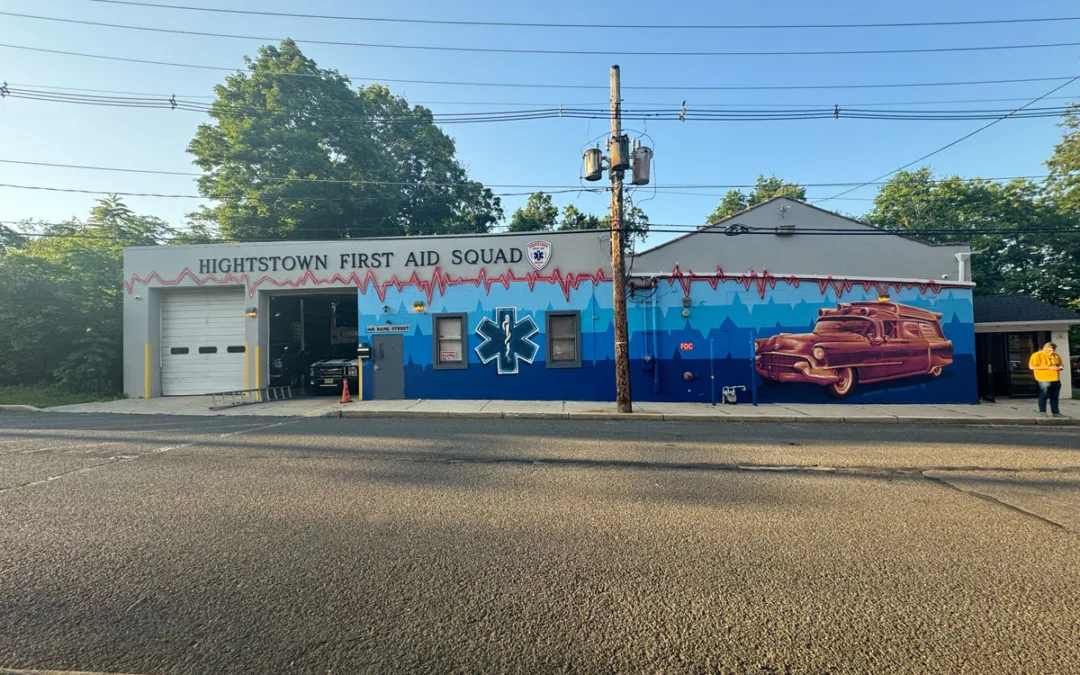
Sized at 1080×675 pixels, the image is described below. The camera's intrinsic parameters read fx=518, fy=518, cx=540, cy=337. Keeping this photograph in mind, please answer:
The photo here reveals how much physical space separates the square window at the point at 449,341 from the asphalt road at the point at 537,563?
Result: 28.6ft

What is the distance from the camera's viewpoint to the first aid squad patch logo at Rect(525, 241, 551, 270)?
1597cm

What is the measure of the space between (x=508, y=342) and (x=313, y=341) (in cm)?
843

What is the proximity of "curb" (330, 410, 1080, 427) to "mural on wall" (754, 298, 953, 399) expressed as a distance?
3.14 meters

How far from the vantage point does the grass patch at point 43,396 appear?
15.1 meters

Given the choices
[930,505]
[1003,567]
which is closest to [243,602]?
[1003,567]

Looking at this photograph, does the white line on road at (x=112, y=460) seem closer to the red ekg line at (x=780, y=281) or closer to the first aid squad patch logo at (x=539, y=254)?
the first aid squad patch logo at (x=539, y=254)

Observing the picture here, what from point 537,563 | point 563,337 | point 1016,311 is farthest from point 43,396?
point 1016,311

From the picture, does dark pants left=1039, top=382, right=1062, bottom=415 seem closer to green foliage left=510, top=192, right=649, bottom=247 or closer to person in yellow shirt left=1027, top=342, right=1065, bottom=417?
person in yellow shirt left=1027, top=342, right=1065, bottom=417

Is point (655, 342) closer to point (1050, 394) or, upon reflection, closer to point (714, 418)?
point (714, 418)

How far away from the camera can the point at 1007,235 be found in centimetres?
2630

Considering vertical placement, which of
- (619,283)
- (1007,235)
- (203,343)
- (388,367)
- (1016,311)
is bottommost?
(388,367)

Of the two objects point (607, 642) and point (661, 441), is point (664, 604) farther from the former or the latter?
point (661, 441)

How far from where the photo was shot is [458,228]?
33438 millimetres

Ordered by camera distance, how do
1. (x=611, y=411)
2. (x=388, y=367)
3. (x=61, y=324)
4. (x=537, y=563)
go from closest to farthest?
(x=537, y=563) < (x=611, y=411) < (x=388, y=367) < (x=61, y=324)
